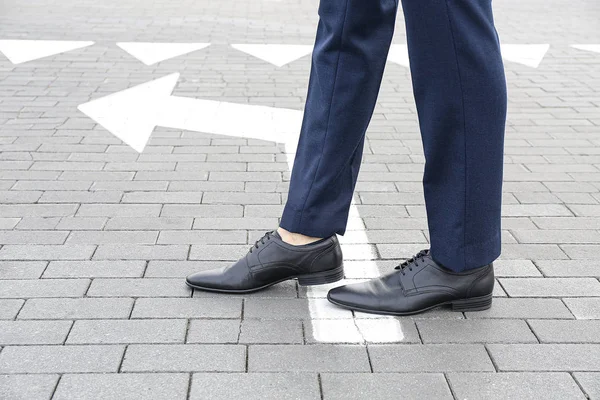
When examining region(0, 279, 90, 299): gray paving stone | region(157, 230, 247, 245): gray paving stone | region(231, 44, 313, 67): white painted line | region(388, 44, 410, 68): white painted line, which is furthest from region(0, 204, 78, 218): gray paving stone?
region(388, 44, 410, 68): white painted line

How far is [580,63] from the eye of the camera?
7.05 m

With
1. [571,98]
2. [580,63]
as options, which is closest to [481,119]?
[571,98]

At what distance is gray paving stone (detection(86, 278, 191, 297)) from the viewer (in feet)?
8.83

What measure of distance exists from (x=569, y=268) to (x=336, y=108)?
108 centimetres

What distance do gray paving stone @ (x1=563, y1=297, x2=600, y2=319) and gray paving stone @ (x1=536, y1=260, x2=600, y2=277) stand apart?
8.4 inches

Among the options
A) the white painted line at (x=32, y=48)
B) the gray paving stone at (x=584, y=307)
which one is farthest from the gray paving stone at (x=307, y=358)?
the white painted line at (x=32, y=48)

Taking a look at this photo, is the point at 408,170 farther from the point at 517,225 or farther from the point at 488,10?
the point at 488,10

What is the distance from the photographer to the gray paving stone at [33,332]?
2.36 m

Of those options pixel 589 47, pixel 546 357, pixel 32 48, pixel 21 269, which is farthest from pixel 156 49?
pixel 546 357

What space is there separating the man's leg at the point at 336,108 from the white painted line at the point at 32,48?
4.68 metres

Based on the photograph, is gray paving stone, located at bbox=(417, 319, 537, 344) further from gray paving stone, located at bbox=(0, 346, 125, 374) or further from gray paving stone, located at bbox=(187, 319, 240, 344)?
gray paving stone, located at bbox=(0, 346, 125, 374)

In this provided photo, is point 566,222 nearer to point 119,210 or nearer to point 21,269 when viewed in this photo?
point 119,210

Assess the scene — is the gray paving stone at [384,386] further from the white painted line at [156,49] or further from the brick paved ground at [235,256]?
the white painted line at [156,49]

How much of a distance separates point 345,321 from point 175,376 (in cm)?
59
